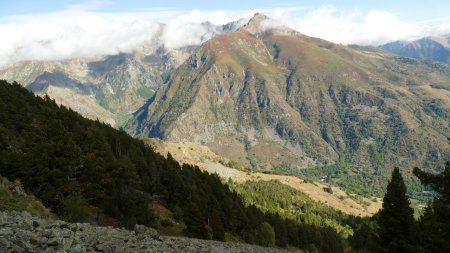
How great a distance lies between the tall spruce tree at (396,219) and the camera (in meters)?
50.7

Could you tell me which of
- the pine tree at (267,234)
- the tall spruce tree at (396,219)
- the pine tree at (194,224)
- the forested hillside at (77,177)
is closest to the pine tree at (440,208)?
the tall spruce tree at (396,219)

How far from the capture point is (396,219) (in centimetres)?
5175

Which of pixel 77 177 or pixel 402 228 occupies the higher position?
pixel 77 177

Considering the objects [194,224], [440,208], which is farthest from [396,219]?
[194,224]

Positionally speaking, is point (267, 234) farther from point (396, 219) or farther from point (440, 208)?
point (440, 208)

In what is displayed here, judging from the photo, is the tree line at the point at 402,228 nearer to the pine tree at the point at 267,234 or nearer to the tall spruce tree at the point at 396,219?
the tall spruce tree at the point at 396,219

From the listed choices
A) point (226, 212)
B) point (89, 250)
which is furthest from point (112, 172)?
point (226, 212)

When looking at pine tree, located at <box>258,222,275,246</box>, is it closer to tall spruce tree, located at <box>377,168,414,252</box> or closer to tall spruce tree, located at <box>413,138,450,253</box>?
tall spruce tree, located at <box>377,168,414,252</box>

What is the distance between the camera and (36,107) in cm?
13812

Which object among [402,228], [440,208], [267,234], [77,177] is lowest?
[267,234]

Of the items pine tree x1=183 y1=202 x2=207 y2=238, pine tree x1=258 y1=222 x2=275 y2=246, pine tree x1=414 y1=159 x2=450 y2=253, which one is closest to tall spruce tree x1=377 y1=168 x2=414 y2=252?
pine tree x1=414 y1=159 x2=450 y2=253

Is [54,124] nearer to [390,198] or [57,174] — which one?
[57,174]

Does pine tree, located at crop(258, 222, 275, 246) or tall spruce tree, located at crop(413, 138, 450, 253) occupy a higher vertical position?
tall spruce tree, located at crop(413, 138, 450, 253)

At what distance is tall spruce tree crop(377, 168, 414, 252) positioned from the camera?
50.7 metres
